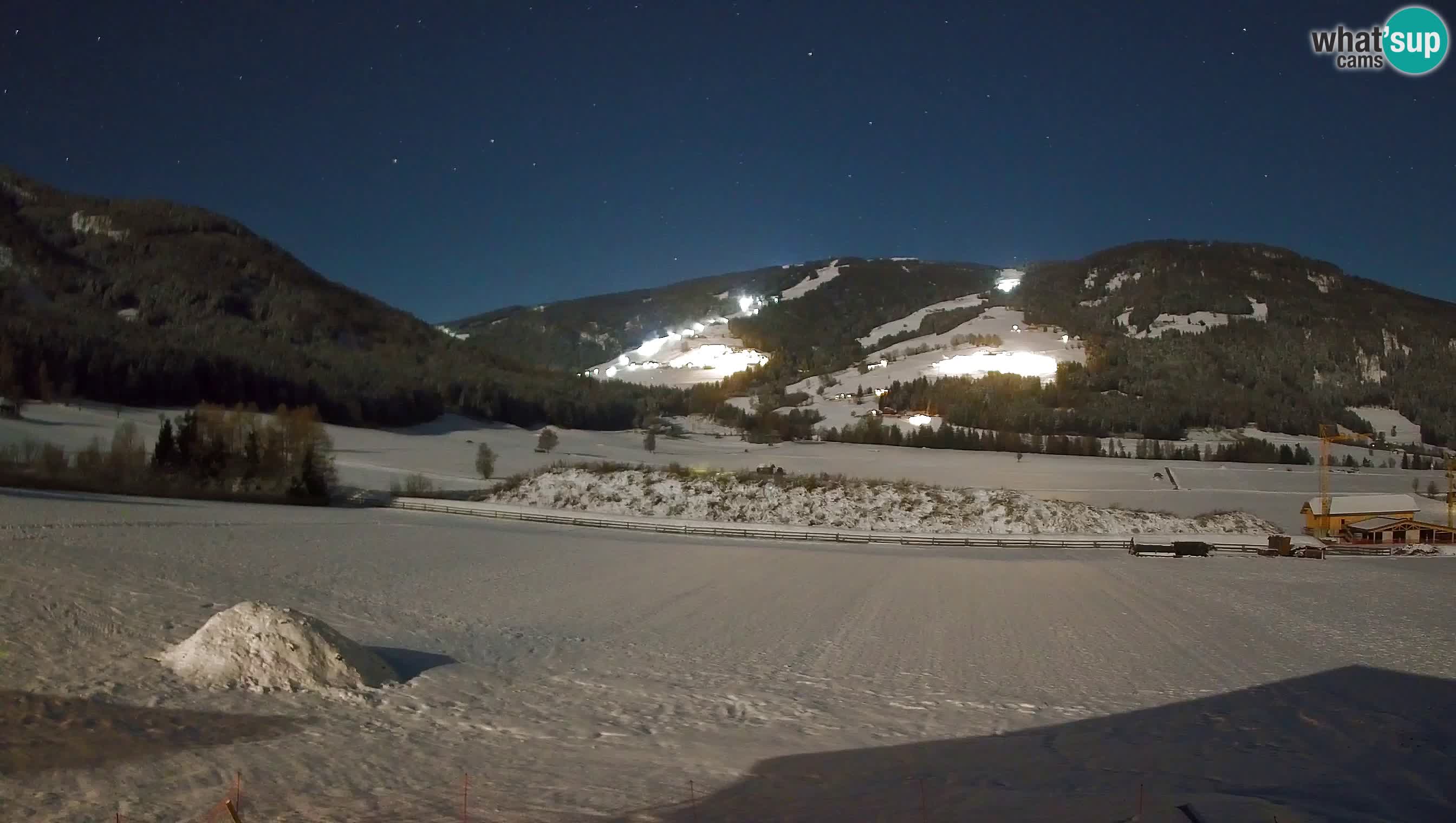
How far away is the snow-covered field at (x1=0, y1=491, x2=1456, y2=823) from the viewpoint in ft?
24.4

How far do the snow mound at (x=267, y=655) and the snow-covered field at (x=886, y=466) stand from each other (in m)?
44.0

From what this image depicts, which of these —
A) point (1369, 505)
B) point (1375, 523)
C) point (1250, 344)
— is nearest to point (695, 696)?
point (1375, 523)

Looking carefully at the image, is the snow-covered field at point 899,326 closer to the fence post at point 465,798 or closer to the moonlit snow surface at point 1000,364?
the moonlit snow surface at point 1000,364

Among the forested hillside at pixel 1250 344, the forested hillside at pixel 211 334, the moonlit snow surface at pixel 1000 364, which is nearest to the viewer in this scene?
the forested hillside at pixel 211 334

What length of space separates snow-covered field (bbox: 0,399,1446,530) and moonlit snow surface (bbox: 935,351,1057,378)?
112ft

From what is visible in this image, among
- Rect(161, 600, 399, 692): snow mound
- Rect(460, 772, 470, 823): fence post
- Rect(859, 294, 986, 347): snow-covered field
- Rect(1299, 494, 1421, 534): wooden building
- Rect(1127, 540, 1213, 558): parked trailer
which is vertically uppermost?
Rect(859, 294, 986, 347): snow-covered field

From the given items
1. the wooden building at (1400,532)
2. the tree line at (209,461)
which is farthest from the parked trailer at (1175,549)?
the tree line at (209,461)

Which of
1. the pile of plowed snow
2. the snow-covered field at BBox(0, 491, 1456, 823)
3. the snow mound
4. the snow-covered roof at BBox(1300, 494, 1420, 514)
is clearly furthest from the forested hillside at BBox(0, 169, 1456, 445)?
the snow mound

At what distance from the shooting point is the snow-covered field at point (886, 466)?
53031 millimetres

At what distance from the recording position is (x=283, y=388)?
8594 cm

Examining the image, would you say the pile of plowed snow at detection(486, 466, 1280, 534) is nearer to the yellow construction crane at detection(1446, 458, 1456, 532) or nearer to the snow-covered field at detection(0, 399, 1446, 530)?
the snow-covered field at detection(0, 399, 1446, 530)

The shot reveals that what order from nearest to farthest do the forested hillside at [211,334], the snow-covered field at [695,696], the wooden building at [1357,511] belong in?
1. the snow-covered field at [695,696]
2. the wooden building at [1357,511]
3. the forested hillside at [211,334]

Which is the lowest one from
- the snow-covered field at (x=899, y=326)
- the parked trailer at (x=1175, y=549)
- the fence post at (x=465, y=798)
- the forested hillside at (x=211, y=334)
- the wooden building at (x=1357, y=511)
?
the parked trailer at (x=1175, y=549)

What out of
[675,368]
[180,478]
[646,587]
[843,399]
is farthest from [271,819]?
[675,368]
